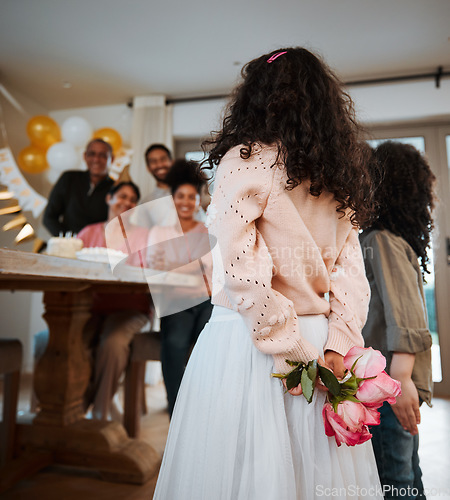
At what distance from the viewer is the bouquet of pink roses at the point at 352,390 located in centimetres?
64

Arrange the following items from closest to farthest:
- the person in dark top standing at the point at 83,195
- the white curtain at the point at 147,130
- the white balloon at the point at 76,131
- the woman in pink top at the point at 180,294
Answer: the woman in pink top at the point at 180,294 → the person in dark top standing at the point at 83,195 → the white balloon at the point at 76,131 → the white curtain at the point at 147,130

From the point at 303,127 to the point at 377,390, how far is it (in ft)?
1.55

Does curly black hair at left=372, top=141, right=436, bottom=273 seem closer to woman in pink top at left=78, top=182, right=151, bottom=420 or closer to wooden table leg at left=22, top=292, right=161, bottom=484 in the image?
woman in pink top at left=78, top=182, right=151, bottom=420

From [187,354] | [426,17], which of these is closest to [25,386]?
[187,354]

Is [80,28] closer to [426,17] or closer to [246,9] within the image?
[246,9]

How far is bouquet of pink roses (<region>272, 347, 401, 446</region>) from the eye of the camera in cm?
64

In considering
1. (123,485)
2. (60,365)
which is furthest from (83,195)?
(123,485)

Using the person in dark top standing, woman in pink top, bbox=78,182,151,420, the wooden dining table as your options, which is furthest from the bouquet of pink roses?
the person in dark top standing

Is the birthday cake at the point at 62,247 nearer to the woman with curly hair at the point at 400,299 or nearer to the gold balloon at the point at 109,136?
the woman with curly hair at the point at 400,299

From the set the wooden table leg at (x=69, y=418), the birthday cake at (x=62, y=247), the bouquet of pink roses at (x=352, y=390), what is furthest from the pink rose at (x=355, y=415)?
the birthday cake at (x=62, y=247)

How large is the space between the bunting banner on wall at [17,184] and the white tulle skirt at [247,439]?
111 inches

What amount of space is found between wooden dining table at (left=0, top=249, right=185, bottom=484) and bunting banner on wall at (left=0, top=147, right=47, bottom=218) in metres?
1.90

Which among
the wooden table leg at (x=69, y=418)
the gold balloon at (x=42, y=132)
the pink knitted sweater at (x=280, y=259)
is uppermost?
the gold balloon at (x=42, y=132)

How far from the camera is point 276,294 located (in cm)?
70
